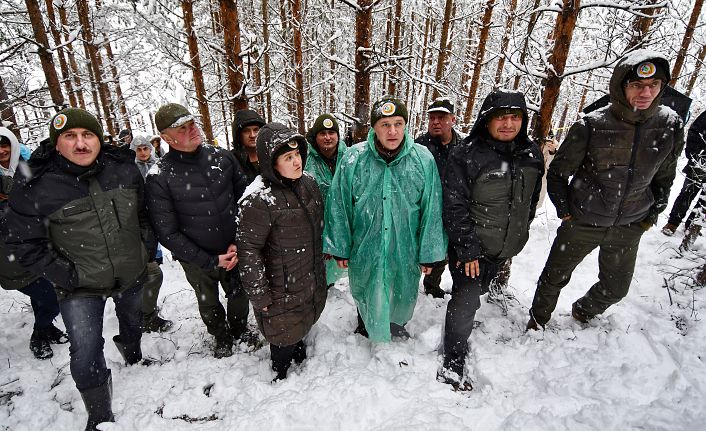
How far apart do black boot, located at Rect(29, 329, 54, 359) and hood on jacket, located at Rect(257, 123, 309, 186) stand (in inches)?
130

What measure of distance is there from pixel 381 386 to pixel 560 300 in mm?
2830

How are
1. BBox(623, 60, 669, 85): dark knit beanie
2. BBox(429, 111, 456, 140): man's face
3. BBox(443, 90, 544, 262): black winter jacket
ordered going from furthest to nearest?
BBox(429, 111, 456, 140): man's face, BBox(443, 90, 544, 262): black winter jacket, BBox(623, 60, 669, 85): dark knit beanie

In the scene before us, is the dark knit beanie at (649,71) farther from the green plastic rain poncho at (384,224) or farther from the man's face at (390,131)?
the man's face at (390,131)

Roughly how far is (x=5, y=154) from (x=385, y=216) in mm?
3742

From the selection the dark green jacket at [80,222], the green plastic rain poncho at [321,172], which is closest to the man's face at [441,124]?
the green plastic rain poncho at [321,172]

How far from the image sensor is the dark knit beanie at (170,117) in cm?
274

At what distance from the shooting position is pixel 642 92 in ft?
8.63

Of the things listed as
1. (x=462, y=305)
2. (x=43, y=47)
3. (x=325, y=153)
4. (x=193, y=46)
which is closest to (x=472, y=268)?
(x=462, y=305)

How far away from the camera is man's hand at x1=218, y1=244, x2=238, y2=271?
305cm

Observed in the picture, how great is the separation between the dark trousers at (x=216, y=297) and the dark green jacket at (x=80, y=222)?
0.59m

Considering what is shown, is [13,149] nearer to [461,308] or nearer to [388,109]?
[388,109]

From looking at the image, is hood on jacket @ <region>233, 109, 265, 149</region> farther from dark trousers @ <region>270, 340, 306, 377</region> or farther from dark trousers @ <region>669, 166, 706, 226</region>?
dark trousers @ <region>669, 166, 706, 226</region>

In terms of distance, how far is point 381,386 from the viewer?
282cm

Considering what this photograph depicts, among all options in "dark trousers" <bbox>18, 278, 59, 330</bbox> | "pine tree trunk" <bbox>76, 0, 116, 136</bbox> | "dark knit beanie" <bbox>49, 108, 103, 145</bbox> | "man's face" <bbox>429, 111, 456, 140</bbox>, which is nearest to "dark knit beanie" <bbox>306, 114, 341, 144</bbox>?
"man's face" <bbox>429, 111, 456, 140</bbox>
